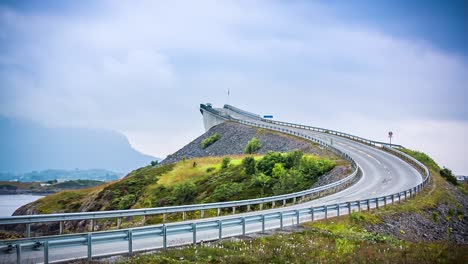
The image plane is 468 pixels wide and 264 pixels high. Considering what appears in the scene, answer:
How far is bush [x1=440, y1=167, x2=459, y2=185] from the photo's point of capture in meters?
68.2

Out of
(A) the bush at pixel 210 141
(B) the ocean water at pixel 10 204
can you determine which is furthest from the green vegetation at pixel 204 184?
(A) the bush at pixel 210 141

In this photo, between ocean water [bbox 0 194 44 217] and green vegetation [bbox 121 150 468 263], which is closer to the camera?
green vegetation [bbox 121 150 468 263]

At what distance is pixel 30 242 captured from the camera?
15.8m

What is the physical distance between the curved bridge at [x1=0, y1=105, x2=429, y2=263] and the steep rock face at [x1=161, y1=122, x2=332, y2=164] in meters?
10.3

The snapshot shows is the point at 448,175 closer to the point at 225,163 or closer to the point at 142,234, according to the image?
the point at 225,163

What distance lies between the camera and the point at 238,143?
351ft

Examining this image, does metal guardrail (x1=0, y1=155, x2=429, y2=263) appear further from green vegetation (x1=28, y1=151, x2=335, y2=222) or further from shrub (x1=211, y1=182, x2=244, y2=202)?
green vegetation (x1=28, y1=151, x2=335, y2=222)

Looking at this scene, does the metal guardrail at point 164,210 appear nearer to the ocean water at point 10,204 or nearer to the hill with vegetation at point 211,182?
the hill with vegetation at point 211,182

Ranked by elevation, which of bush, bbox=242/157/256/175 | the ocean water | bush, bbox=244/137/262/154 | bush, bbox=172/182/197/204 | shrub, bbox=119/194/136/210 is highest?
bush, bbox=244/137/262/154

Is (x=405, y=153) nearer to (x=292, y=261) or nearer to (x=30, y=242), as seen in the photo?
(x=292, y=261)

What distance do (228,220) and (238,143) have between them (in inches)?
3317

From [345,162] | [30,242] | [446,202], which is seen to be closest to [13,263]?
[30,242]

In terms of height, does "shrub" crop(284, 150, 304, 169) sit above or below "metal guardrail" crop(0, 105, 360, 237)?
above

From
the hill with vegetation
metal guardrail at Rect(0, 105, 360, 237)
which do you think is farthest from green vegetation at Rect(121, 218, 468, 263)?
the hill with vegetation
